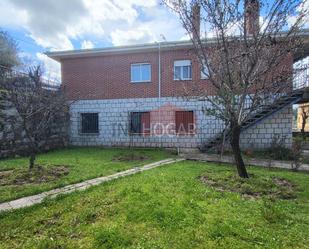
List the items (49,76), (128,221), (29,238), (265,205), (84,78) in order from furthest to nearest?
(84,78) < (49,76) < (265,205) < (128,221) < (29,238)

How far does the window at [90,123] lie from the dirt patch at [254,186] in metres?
10.0

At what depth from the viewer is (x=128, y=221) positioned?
4.03 metres

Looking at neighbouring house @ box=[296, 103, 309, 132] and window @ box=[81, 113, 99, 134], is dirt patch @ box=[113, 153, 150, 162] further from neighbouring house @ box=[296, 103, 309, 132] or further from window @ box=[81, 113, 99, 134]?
neighbouring house @ box=[296, 103, 309, 132]

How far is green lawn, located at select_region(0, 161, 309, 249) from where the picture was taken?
3.42 meters

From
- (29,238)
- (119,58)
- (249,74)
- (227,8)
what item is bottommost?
(29,238)

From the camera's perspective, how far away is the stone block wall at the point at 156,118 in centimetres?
1293

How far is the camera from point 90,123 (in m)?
15.8

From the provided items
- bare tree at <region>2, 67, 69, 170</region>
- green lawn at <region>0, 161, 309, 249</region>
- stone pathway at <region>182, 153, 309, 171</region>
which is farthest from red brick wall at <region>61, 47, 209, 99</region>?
green lawn at <region>0, 161, 309, 249</region>

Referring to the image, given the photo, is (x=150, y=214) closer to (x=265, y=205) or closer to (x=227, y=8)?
(x=265, y=205)

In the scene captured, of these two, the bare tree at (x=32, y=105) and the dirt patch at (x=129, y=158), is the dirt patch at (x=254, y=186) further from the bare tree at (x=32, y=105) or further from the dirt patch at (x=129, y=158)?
the bare tree at (x=32, y=105)

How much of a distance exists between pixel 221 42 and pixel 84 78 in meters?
10.7

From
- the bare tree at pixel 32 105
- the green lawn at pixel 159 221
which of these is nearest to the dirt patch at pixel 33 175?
the bare tree at pixel 32 105

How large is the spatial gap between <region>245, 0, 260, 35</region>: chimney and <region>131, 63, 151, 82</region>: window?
8.71 metres

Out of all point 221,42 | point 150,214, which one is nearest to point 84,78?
point 221,42
